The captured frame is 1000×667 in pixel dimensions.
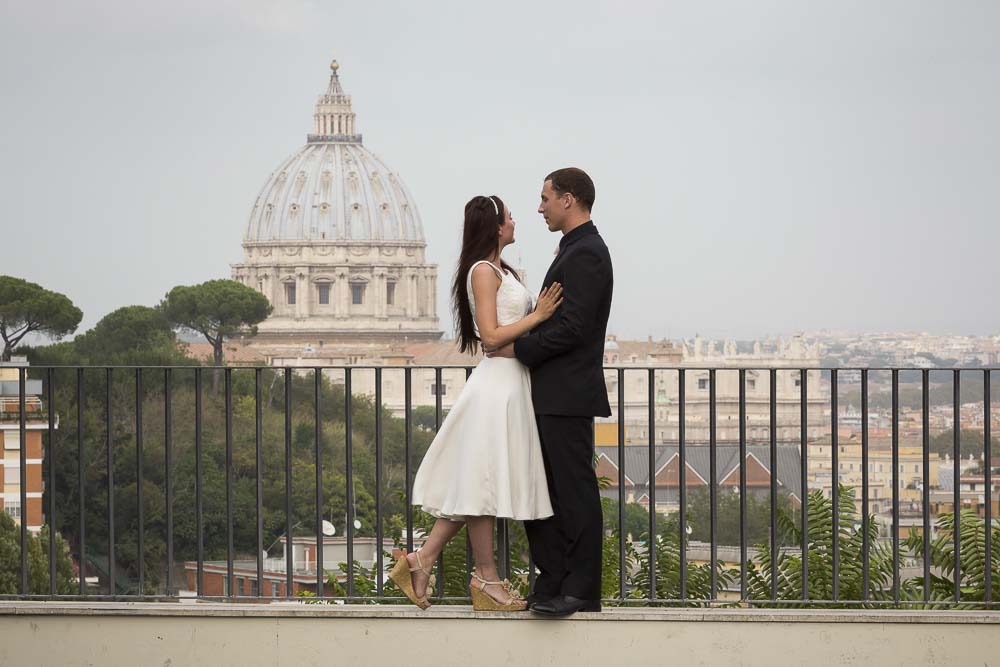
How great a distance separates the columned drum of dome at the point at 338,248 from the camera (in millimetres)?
108125

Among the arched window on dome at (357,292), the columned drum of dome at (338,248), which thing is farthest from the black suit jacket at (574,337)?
the arched window on dome at (357,292)

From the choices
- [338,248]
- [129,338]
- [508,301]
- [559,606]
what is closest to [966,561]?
[559,606]

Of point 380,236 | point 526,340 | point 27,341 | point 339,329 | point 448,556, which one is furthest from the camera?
point 380,236

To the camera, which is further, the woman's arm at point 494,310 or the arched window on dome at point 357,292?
the arched window on dome at point 357,292

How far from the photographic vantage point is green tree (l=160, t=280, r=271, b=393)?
232 ft

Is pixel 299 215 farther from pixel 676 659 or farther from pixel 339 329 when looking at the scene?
pixel 676 659

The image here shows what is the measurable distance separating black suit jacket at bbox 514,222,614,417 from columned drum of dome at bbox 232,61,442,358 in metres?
101

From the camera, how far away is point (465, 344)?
372 centimetres

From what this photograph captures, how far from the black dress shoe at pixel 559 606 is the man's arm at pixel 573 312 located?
0.53m

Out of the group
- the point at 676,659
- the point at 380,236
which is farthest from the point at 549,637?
the point at 380,236

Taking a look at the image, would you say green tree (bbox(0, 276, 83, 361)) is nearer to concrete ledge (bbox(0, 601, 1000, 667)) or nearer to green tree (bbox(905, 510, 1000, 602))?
green tree (bbox(905, 510, 1000, 602))

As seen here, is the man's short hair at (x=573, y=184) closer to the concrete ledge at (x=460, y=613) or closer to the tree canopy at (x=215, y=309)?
the concrete ledge at (x=460, y=613)

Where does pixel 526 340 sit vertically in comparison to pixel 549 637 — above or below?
above

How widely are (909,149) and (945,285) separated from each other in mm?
6904
